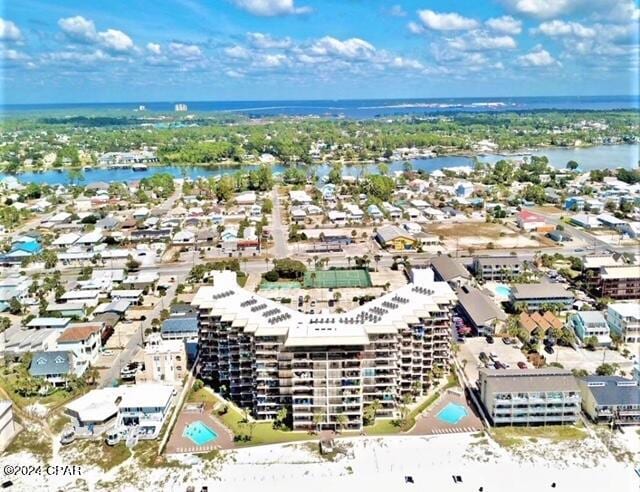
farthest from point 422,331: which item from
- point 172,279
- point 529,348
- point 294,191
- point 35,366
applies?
point 294,191

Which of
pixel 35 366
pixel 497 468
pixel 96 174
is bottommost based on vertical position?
pixel 497 468

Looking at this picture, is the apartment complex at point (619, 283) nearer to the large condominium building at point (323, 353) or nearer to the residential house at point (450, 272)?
the residential house at point (450, 272)

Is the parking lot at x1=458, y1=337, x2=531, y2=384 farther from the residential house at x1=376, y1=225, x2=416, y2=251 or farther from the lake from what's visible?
the lake

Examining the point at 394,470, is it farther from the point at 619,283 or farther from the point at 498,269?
the point at 619,283

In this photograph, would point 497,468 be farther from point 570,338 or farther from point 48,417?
point 48,417

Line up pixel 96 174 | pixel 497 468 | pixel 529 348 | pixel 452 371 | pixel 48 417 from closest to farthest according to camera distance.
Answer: pixel 497 468
pixel 48 417
pixel 452 371
pixel 529 348
pixel 96 174

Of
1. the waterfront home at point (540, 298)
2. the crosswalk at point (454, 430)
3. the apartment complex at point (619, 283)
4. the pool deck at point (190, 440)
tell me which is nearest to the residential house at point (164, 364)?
the pool deck at point (190, 440)
